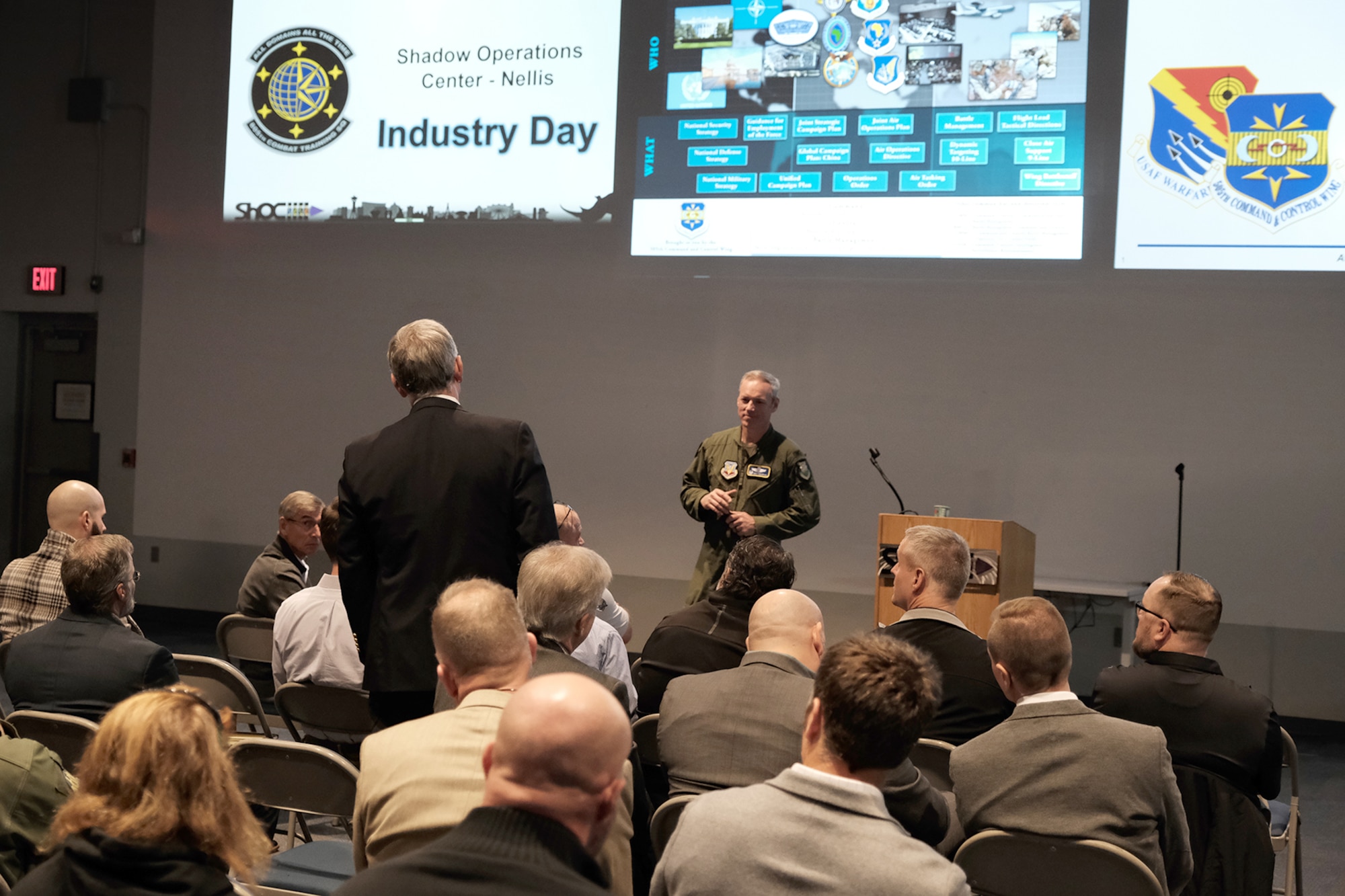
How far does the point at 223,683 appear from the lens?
336cm

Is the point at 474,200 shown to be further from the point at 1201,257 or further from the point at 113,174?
the point at 1201,257

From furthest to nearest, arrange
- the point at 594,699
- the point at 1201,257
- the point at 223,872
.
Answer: the point at 1201,257, the point at 223,872, the point at 594,699

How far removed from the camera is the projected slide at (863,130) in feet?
19.2

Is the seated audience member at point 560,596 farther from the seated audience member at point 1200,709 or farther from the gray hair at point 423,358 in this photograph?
the seated audience member at point 1200,709

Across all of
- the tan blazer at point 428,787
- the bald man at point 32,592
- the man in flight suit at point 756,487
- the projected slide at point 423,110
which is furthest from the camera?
the projected slide at point 423,110

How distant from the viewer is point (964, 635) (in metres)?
2.90

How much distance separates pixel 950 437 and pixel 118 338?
558 cm

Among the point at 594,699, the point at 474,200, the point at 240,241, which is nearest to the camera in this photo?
the point at 594,699

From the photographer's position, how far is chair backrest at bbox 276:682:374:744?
10.4 feet

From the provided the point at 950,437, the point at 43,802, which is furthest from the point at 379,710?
the point at 950,437

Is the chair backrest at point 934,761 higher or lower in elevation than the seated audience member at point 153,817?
lower

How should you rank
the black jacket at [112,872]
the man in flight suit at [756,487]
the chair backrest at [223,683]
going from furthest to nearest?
the man in flight suit at [756,487], the chair backrest at [223,683], the black jacket at [112,872]

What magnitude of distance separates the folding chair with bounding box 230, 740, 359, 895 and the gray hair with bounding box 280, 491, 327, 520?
2117 mm

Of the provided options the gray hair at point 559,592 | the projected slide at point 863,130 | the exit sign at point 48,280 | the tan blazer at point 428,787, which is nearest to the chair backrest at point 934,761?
the gray hair at point 559,592
